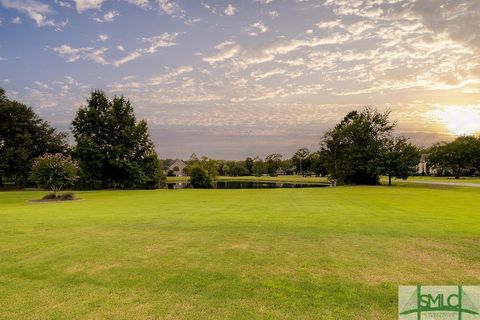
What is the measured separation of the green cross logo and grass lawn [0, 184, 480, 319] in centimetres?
20

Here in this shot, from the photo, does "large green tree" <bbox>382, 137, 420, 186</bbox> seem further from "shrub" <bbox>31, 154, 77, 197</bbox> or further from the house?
the house

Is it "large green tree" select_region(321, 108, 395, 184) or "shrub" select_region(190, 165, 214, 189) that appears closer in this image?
"large green tree" select_region(321, 108, 395, 184)

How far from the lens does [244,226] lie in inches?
442

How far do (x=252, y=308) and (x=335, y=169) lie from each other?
51730 mm

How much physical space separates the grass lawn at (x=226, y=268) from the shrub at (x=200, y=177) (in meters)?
49.0

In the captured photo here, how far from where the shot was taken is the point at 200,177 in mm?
60719

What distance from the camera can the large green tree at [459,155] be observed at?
7912cm

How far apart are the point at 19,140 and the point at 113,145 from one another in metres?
11.4

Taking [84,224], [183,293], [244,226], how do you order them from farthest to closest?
[84,224] → [244,226] → [183,293]

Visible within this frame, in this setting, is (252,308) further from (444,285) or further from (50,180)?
(50,180)

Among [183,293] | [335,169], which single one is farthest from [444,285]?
[335,169]

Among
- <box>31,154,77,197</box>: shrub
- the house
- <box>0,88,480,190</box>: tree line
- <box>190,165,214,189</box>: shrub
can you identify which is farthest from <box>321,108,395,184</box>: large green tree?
the house

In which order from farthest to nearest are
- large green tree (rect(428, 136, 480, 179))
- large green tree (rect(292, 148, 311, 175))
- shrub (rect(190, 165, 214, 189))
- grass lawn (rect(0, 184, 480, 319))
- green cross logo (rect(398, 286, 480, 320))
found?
1. large green tree (rect(292, 148, 311, 175))
2. large green tree (rect(428, 136, 480, 179))
3. shrub (rect(190, 165, 214, 189))
4. grass lawn (rect(0, 184, 480, 319))
5. green cross logo (rect(398, 286, 480, 320))

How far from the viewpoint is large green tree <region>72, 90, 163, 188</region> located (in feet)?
150
